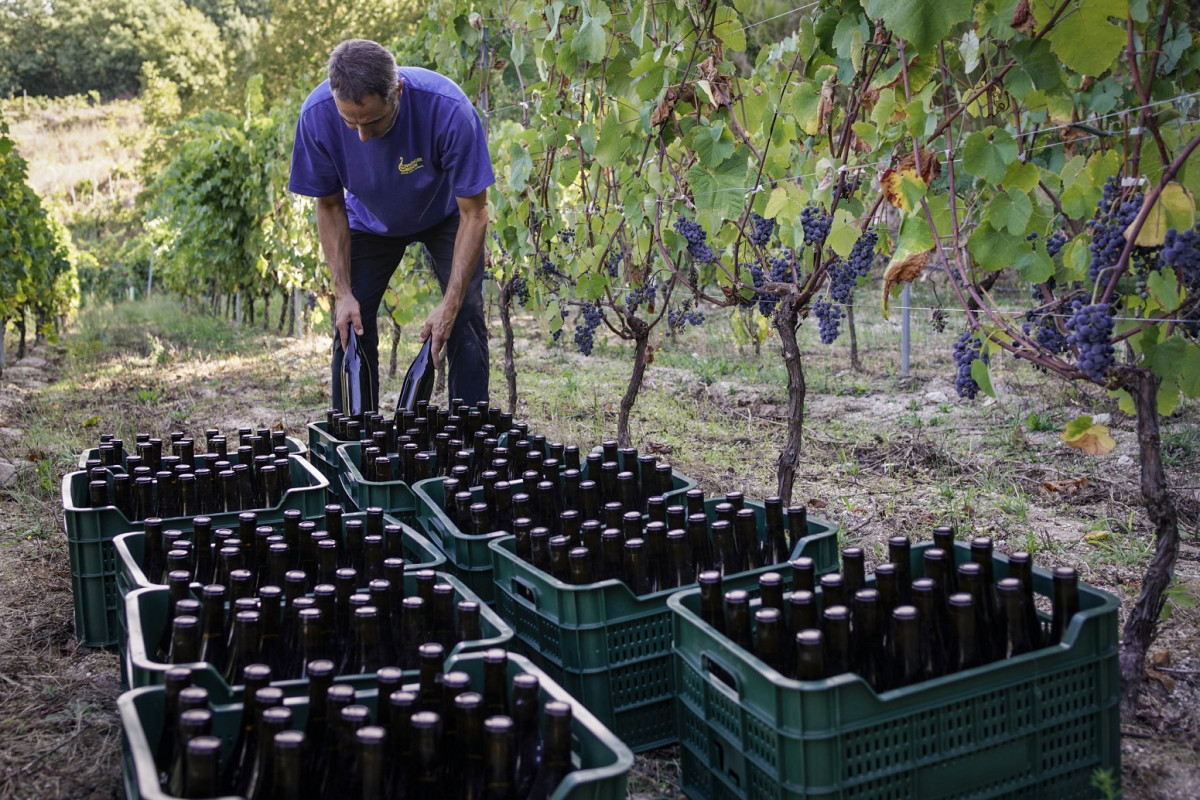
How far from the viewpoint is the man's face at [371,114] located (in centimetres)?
397

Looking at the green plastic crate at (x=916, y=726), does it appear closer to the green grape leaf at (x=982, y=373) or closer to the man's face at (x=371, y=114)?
the green grape leaf at (x=982, y=373)

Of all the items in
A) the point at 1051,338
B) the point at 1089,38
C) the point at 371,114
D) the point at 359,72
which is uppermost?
the point at 359,72

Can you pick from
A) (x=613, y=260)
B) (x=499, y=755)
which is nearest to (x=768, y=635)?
(x=499, y=755)

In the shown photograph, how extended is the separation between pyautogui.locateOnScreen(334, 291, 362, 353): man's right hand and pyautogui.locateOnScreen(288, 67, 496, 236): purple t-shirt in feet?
1.46

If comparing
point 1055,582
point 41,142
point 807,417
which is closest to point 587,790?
point 1055,582

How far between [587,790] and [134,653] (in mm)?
1007

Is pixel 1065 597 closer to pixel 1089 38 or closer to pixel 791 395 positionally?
pixel 1089 38

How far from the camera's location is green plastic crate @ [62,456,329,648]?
291 centimetres

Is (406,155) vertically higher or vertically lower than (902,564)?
higher

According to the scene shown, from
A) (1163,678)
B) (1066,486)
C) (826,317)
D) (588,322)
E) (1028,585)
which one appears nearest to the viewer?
(1028,585)

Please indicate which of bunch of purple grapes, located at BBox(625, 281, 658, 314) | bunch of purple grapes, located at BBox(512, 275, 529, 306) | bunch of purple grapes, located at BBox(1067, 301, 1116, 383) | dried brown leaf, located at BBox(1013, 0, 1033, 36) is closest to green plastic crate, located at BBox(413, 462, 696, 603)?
bunch of purple grapes, located at BBox(1067, 301, 1116, 383)

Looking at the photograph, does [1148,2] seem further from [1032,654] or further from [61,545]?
[61,545]

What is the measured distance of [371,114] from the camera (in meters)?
4.04

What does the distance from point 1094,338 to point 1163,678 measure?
983mm
